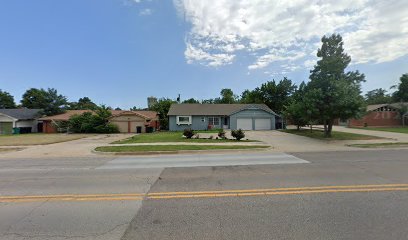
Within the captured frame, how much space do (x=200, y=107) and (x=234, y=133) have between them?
21824 mm

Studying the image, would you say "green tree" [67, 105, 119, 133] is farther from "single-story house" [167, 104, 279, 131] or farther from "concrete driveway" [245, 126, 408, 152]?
"concrete driveway" [245, 126, 408, 152]

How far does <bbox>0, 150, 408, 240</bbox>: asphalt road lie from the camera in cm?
392

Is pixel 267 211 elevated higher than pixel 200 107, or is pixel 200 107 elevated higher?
pixel 200 107

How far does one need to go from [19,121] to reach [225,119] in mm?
32881

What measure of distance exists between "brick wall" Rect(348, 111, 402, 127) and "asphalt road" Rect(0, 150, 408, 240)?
133 feet

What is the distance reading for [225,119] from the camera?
39.5 meters

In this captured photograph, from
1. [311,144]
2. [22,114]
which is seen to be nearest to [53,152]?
[311,144]

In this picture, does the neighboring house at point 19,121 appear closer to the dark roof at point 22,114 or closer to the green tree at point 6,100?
the dark roof at point 22,114

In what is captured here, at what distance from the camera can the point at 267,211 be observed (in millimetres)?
4684

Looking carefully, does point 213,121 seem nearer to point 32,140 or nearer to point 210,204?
point 32,140

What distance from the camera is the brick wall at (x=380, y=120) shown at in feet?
141

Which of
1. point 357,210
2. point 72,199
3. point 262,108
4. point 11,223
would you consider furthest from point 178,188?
point 262,108

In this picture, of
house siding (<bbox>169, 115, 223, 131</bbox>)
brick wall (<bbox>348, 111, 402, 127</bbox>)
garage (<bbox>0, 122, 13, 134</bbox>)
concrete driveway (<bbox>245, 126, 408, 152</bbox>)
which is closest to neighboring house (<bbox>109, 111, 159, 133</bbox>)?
house siding (<bbox>169, 115, 223, 131</bbox>)

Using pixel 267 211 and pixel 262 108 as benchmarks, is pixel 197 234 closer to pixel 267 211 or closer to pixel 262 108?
pixel 267 211
